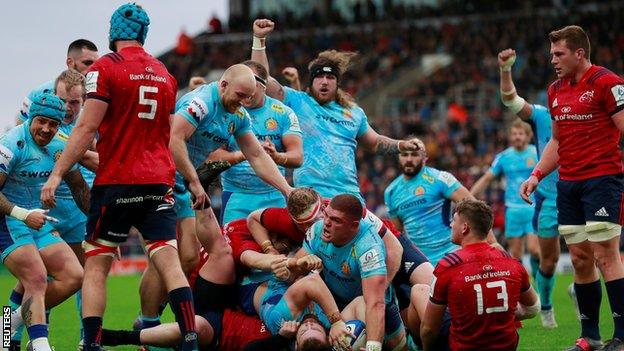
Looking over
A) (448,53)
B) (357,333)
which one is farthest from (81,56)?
(448,53)

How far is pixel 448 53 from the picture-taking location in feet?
121

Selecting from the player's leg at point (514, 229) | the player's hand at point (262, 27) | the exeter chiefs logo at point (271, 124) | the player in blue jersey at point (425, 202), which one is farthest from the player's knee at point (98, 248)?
the player's leg at point (514, 229)

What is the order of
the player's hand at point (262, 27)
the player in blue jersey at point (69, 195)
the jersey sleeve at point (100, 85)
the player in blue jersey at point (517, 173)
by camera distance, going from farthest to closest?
1. the player in blue jersey at point (517, 173)
2. the player's hand at point (262, 27)
3. the player in blue jersey at point (69, 195)
4. the jersey sleeve at point (100, 85)

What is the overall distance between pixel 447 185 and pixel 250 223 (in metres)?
3.66

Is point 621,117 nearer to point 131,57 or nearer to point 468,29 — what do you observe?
point 131,57

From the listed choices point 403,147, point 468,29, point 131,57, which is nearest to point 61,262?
point 131,57

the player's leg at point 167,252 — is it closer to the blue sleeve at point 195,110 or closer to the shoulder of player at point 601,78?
the blue sleeve at point 195,110

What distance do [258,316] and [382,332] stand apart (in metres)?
1.28

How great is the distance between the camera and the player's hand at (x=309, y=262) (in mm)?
7758

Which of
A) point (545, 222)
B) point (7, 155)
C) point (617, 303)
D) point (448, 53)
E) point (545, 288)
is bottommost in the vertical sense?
point (545, 288)

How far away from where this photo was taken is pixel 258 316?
27.8ft

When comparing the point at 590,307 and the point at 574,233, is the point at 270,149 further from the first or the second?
the point at 590,307

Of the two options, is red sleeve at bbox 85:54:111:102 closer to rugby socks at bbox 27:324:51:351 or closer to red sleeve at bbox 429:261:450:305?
rugby socks at bbox 27:324:51:351

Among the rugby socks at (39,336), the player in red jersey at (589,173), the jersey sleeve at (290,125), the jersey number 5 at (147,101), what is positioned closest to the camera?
the jersey number 5 at (147,101)
